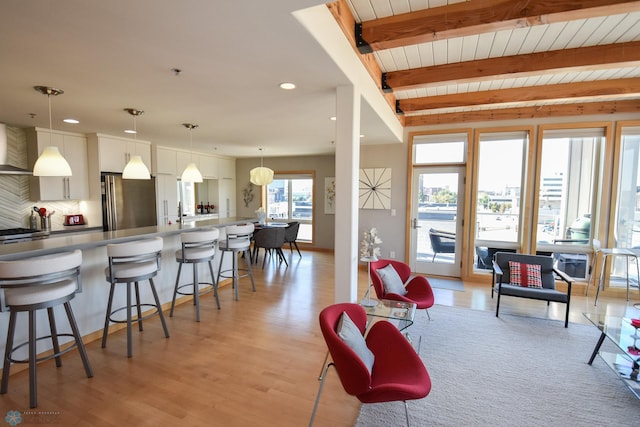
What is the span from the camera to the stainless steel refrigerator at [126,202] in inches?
200

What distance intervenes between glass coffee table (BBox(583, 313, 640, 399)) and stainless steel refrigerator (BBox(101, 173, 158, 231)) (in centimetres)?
653

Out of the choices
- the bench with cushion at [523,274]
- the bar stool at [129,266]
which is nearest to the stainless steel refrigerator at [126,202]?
the bar stool at [129,266]

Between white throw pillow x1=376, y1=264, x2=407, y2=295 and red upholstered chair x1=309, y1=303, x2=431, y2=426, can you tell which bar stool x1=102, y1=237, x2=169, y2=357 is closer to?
red upholstered chair x1=309, y1=303, x2=431, y2=426

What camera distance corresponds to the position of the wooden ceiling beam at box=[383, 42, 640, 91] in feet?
8.82

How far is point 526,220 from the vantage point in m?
4.74

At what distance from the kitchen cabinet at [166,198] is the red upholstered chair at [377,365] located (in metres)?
5.18

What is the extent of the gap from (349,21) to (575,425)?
3.11 metres

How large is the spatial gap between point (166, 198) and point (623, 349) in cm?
683

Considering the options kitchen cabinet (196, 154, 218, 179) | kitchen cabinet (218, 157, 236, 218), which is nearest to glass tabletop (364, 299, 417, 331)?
kitchen cabinet (196, 154, 218, 179)

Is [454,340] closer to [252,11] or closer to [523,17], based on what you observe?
[523,17]

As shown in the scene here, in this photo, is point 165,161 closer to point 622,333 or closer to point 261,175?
point 261,175

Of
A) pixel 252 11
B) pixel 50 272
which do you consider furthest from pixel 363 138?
pixel 50 272

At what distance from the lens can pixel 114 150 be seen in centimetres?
516

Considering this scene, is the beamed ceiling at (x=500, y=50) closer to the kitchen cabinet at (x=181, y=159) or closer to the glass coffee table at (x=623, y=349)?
the glass coffee table at (x=623, y=349)
